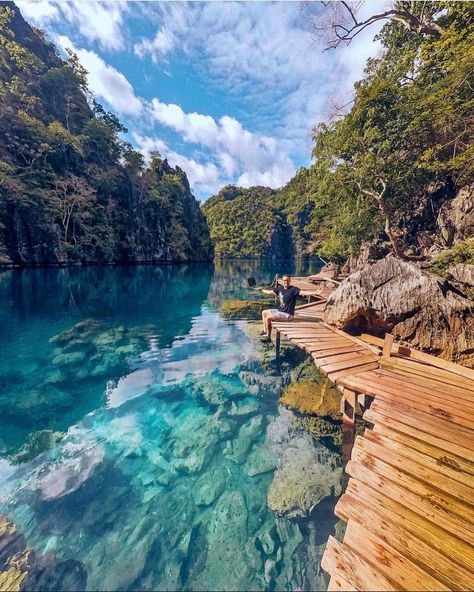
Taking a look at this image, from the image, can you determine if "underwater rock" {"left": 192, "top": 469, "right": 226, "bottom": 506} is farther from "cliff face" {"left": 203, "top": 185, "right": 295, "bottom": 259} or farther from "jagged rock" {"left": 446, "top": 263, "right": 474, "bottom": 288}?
"cliff face" {"left": 203, "top": 185, "right": 295, "bottom": 259}

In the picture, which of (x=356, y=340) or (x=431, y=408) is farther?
(x=356, y=340)

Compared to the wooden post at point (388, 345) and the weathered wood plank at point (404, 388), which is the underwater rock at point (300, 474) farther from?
the wooden post at point (388, 345)

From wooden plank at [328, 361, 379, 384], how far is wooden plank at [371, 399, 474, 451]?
1000 millimetres

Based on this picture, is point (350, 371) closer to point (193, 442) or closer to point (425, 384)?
point (425, 384)

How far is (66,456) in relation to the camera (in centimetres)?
482

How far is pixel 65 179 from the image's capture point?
33.9 metres

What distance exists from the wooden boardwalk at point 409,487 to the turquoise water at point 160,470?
1348 millimetres

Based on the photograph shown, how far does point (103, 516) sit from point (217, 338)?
8.06 m

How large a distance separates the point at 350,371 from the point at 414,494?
116 inches

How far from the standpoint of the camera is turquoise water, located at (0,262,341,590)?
3.25 metres

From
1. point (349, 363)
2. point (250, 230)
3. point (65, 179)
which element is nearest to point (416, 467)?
point (349, 363)

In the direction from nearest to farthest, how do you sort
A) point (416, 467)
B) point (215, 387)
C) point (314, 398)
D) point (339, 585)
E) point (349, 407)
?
point (339, 585), point (416, 467), point (349, 407), point (314, 398), point (215, 387)

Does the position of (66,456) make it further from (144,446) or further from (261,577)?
(261,577)

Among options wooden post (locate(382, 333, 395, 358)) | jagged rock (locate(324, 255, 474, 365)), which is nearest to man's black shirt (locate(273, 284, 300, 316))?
jagged rock (locate(324, 255, 474, 365))
